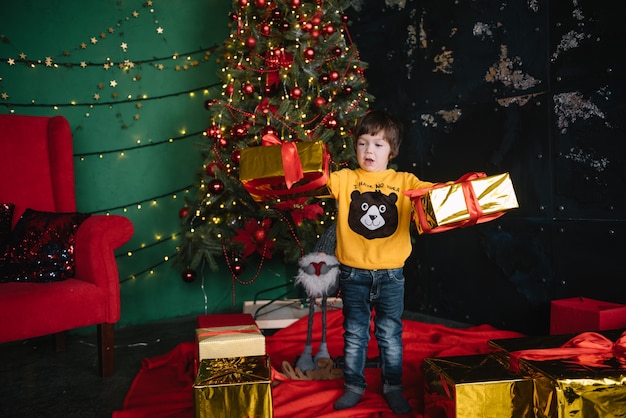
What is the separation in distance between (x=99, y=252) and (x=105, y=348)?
467 mm

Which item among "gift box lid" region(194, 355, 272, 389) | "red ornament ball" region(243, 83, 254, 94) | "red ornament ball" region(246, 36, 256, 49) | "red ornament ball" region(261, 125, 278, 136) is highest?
"red ornament ball" region(246, 36, 256, 49)

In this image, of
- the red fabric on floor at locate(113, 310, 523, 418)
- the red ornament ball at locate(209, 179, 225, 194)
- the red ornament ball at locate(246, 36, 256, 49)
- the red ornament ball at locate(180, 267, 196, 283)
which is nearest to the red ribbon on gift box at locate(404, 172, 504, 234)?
the red fabric on floor at locate(113, 310, 523, 418)

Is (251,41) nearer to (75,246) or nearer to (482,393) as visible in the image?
(75,246)

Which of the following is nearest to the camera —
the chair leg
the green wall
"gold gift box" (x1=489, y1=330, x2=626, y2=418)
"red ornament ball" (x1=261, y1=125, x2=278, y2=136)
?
"gold gift box" (x1=489, y1=330, x2=626, y2=418)

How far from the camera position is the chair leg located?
2.52m

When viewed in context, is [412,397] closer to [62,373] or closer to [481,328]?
[481,328]

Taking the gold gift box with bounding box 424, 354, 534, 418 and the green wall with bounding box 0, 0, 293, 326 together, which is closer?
the gold gift box with bounding box 424, 354, 534, 418

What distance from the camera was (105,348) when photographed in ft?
8.30

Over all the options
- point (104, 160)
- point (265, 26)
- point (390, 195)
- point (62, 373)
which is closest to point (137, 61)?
point (104, 160)

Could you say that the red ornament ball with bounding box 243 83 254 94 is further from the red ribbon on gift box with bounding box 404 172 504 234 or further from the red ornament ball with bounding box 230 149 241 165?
the red ribbon on gift box with bounding box 404 172 504 234

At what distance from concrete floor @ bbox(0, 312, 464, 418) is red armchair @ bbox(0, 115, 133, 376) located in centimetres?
13

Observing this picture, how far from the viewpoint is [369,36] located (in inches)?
150

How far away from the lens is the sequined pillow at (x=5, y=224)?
2.59 m

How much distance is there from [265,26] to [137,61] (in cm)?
99
